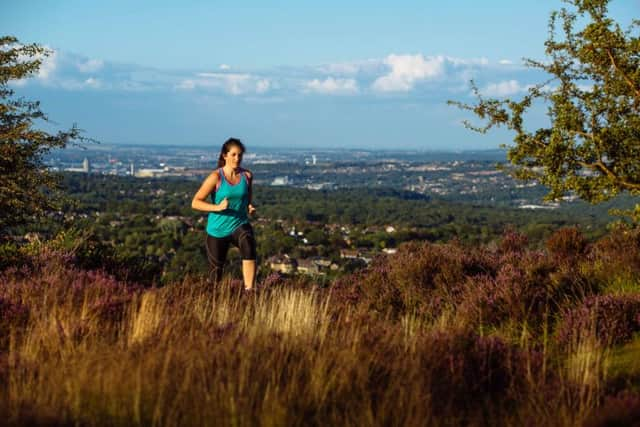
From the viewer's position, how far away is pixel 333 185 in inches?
6698

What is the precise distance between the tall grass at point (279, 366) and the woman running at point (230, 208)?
1316 millimetres

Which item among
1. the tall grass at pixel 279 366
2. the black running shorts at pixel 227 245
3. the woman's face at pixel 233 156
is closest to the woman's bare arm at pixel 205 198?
the woman's face at pixel 233 156

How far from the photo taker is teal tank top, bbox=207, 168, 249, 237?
8.62 meters

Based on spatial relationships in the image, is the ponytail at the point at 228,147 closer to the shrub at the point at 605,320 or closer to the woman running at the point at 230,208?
the woman running at the point at 230,208

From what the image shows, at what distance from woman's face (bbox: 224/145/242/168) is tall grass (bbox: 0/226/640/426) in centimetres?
190

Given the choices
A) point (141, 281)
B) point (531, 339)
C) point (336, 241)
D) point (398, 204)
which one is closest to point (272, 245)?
point (336, 241)

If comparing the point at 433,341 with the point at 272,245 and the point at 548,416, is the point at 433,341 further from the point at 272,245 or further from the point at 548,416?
the point at 272,245

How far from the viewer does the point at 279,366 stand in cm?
452

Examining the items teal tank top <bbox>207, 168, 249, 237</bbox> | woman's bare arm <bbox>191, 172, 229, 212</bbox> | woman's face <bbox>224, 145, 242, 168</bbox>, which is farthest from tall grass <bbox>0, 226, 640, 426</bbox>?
woman's face <bbox>224, 145, 242, 168</bbox>

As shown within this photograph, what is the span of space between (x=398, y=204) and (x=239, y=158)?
102 m

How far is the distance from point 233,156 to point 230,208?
60 cm

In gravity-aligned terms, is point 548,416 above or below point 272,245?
above

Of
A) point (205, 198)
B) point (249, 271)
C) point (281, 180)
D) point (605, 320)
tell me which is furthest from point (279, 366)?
point (281, 180)

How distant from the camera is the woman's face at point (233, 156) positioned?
340 inches
